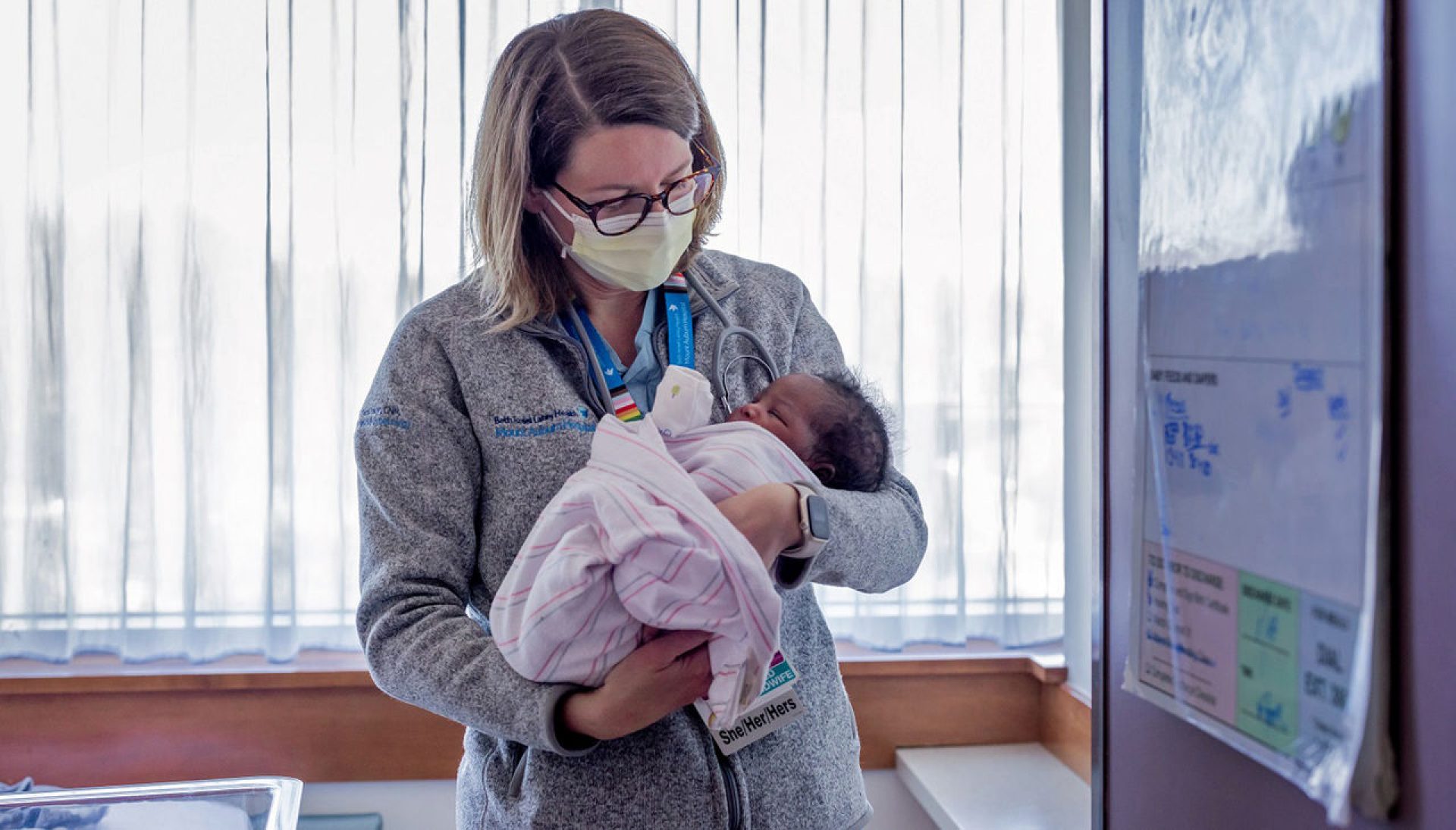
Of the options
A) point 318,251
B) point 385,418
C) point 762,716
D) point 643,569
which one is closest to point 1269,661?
point 643,569

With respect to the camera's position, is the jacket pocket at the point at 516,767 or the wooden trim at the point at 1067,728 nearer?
the jacket pocket at the point at 516,767

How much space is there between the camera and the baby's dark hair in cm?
129

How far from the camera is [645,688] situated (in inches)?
40.3

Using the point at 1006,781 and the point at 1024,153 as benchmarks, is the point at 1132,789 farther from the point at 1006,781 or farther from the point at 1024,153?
the point at 1024,153

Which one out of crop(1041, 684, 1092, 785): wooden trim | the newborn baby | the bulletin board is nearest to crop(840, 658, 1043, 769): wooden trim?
crop(1041, 684, 1092, 785): wooden trim

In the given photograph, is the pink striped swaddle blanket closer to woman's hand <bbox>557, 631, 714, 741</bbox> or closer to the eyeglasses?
woman's hand <bbox>557, 631, 714, 741</bbox>

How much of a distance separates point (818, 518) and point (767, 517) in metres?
0.06

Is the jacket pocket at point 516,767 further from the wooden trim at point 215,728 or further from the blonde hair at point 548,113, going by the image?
the wooden trim at point 215,728

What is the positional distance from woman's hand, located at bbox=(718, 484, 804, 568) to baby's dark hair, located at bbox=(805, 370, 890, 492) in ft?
0.66

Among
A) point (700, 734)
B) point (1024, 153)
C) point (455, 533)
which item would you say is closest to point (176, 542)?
point (455, 533)

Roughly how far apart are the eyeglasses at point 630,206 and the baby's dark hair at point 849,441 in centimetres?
→ 27

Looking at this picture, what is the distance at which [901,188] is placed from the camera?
96.7 inches

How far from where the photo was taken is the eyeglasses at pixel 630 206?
125 centimetres

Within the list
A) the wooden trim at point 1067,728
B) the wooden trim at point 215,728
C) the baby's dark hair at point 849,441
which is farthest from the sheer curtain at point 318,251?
the baby's dark hair at point 849,441
